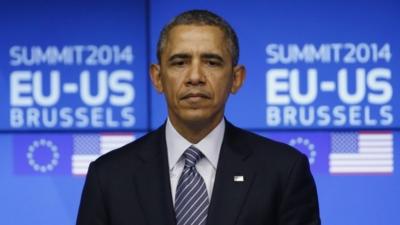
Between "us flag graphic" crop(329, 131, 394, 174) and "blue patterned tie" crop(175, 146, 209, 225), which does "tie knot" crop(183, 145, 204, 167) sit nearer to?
"blue patterned tie" crop(175, 146, 209, 225)

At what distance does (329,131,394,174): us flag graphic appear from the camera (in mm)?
3430

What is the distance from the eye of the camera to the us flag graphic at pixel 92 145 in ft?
11.3

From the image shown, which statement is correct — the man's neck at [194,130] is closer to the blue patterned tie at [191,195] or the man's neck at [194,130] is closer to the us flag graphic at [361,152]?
the blue patterned tie at [191,195]

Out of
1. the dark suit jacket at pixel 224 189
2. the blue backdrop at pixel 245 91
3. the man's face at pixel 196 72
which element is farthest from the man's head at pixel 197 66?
the blue backdrop at pixel 245 91

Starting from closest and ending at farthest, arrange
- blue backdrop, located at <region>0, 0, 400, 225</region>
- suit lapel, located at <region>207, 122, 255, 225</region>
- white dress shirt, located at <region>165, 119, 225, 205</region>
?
suit lapel, located at <region>207, 122, 255, 225</region>, white dress shirt, located at <region>165, 119, 225, 205</region>, blue backdrop, located at <region>0, 0, 400, 225</region>

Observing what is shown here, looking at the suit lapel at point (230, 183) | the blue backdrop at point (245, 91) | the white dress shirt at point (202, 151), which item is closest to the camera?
the suit lapel at point (230, 183)

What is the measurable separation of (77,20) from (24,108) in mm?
423

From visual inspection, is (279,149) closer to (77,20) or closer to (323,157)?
(323,157)

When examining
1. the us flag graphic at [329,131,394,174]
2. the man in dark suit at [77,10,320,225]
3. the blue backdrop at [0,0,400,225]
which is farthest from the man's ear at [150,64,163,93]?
the us flag graphic at [329,131,394,174]

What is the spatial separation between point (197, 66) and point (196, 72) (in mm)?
14

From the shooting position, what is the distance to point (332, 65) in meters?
3.42

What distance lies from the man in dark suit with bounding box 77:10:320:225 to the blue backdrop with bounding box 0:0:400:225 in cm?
164

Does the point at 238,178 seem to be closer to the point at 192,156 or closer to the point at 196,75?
the point at 192,156

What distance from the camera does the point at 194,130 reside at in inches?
70.7
